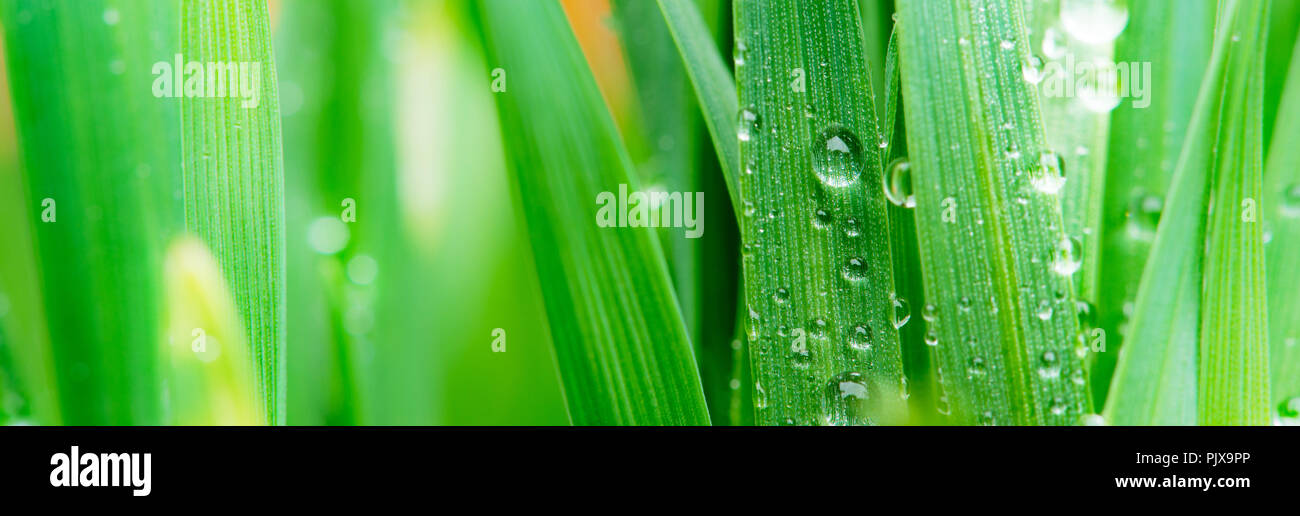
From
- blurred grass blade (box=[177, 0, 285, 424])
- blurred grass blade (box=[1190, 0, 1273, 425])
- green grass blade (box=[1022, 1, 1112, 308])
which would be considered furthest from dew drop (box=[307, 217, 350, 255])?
blurred grass blade (box=[1190, 0, 1273, 425])

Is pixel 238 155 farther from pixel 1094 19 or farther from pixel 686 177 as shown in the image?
pixel 1094 19

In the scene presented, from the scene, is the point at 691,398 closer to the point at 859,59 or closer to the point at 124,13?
the point at 859,59

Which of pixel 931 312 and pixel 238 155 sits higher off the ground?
pixel 238 155
